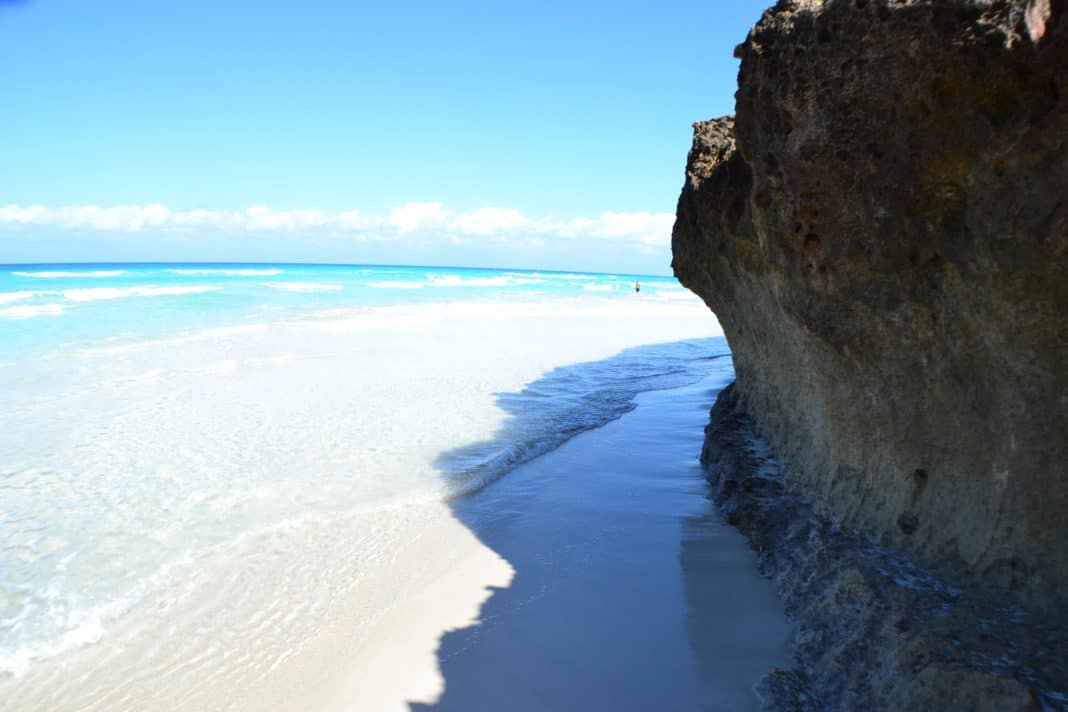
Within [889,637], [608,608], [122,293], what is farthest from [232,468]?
[122,293]

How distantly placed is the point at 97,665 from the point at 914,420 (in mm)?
4196

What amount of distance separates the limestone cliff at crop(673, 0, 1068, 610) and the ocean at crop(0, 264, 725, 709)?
298cm

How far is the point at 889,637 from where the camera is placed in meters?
2.74

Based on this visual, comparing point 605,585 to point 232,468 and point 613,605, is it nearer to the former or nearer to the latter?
point 613,605

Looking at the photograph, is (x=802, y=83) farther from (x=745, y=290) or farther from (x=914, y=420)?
(x=745, y=290)

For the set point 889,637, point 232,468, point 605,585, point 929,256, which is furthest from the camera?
point 232,468

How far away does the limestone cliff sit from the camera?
2436 millimetres

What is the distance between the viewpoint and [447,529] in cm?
527

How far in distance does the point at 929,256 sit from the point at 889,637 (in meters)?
1.53

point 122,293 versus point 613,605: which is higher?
point 122,293

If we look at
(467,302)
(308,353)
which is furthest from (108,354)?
(467,302)

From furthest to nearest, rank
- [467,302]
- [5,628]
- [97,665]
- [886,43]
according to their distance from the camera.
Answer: [467,302], [5,628], [97,665], [886,43]

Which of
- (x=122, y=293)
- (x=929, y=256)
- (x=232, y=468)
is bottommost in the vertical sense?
(x=232, y=468)

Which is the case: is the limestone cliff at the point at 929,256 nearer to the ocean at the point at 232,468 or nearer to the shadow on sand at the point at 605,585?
the shadow on sand at the point at 605,585
